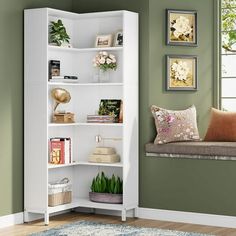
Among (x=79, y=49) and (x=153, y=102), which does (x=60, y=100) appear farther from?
(x=153, y=102)

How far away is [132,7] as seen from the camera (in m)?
6.61

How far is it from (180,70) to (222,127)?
0.75 meters

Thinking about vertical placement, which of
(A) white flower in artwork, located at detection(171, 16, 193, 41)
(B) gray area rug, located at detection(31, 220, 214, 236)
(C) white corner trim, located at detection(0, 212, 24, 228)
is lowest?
(B) gray area rug, located at detection(31, 220, 214, 236)

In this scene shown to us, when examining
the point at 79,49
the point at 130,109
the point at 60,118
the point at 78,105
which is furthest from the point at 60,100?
the point at 130,109

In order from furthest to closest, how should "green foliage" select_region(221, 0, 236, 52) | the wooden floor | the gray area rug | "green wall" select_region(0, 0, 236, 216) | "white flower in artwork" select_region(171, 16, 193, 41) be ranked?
1. "green foliage" select_region(221, 0, 236, 52)
2. "white flower in artwork" select_region(171, 16, 193, 41)
3. "green wall" select_region(0, 0, 236, 216)
4. the wooden floor
5. the gray area rug

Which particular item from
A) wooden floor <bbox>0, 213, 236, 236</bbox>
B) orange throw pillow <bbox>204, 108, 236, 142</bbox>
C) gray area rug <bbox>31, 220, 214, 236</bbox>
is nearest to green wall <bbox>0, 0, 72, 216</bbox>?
wooden floor <bbox>0, 213, 236, 236</bbox>

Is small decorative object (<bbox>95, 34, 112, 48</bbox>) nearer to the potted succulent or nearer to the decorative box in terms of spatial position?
the decorative box

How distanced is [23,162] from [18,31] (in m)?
1.29

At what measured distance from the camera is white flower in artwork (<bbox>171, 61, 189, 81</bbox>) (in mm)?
6664

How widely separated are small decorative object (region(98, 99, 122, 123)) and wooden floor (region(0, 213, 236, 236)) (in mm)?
1012

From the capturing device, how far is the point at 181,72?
22.0 feet

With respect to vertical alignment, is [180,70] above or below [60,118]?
above

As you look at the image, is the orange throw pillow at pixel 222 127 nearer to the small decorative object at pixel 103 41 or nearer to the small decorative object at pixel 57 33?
the small decorative object at pixel 103 41

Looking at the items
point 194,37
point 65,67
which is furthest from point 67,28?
point 194,37
